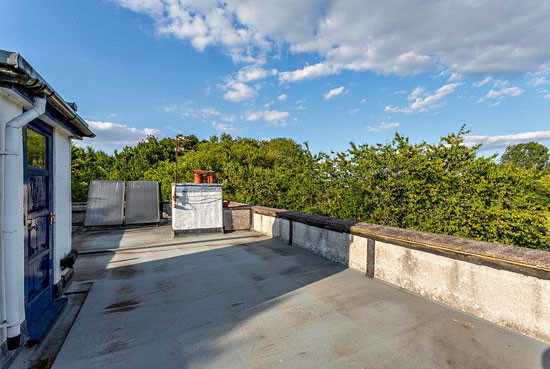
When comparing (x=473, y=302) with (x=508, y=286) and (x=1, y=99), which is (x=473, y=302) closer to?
(x=508, y=286)

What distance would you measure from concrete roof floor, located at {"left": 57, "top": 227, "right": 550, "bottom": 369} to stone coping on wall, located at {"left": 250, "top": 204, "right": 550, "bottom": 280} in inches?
29.8

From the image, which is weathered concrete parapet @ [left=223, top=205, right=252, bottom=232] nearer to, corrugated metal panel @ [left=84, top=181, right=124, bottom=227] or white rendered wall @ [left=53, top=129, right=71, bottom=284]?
corrugated metal panel @ [left=84, top=181, right=124, bottom=227]

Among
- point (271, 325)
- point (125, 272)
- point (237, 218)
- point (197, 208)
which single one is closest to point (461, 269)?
point (271, 325)

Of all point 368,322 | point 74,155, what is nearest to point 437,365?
point 368,322

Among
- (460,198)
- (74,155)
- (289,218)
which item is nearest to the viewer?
(460,198)

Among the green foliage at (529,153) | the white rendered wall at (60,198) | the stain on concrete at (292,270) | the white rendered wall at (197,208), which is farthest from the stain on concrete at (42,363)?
the green foliage at (529,153)

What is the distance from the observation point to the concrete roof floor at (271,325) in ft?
8.70

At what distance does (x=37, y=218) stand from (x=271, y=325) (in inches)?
132

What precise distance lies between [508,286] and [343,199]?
5158 mm

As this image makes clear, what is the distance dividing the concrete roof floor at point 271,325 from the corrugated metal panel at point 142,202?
5.96 meters

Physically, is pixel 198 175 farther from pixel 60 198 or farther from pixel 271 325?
pixel 271 325

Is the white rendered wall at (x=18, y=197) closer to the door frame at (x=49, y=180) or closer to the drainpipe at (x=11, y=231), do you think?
the drainpipe at (x=11, y=231)

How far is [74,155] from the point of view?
1922cm

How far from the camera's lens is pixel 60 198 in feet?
14.0
